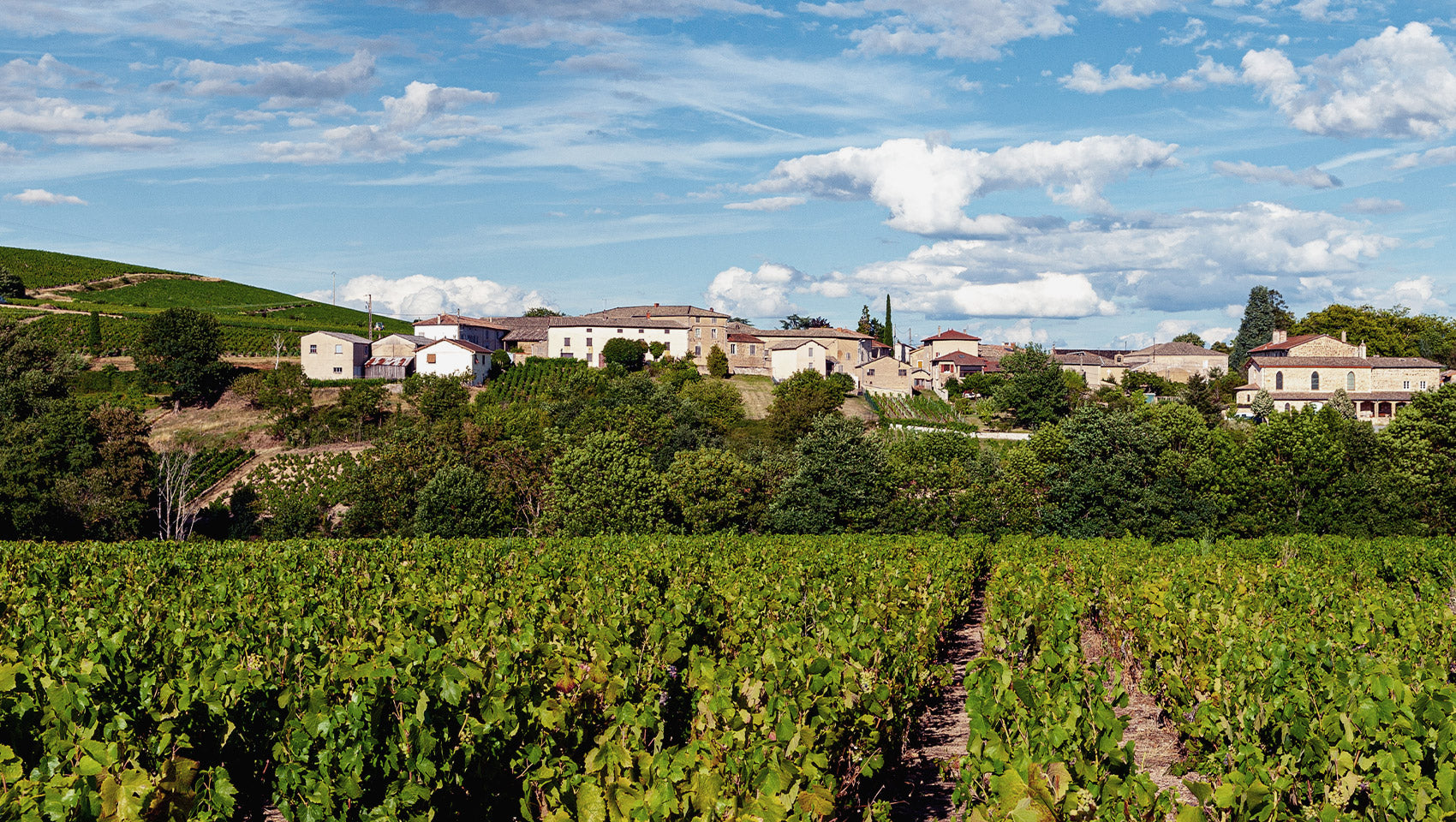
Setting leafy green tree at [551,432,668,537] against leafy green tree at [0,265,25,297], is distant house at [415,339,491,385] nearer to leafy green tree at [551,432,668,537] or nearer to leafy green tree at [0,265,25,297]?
leafy green tree at [551,432,668,537]

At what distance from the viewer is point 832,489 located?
48062 mm

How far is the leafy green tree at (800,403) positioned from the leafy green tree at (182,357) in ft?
132

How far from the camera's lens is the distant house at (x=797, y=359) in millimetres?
94312

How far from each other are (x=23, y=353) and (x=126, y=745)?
68.5 metres

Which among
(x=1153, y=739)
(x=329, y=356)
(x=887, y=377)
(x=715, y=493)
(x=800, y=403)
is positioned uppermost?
(x=329, y=356)

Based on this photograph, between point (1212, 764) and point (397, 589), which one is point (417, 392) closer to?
point (397, 589)

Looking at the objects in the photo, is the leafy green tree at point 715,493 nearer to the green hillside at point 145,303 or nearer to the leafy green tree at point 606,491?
the leafy green tree at point 606,491

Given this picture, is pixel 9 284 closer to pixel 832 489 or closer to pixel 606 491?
pixel 606 491

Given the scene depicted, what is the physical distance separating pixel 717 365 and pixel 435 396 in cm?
2808

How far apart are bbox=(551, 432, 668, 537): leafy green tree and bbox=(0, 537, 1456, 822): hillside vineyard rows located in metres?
27.3

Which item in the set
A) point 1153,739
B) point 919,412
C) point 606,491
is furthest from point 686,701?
point 919,412

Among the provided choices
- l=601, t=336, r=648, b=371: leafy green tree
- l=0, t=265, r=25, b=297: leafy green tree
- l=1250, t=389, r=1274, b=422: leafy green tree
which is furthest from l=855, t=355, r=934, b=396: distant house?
l=0, t=265, r=25, b=297: leafy green tree

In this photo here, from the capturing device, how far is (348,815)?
8.48 metres

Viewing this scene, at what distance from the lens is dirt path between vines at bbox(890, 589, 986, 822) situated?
1073 cm
